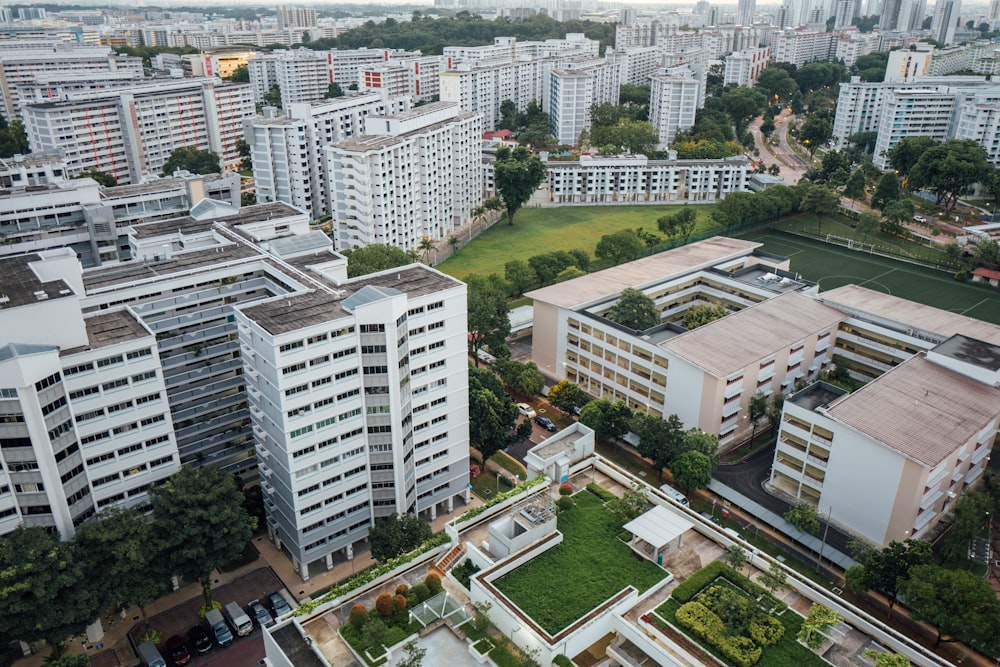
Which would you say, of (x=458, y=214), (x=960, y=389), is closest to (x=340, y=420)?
(x=960, y=389)

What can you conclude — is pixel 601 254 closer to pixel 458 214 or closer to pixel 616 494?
pixel 458 214

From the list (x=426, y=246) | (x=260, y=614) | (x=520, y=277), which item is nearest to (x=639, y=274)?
(x=520, y=277)

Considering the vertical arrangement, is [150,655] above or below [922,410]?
below

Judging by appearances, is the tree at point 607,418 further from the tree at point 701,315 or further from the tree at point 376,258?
the tree at point 376,258

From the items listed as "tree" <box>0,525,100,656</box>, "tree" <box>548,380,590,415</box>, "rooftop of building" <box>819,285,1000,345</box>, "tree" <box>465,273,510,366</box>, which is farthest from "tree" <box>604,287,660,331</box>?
"tree" <box>0,525,100,656</box>

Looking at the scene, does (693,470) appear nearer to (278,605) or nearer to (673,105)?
(278,605)
